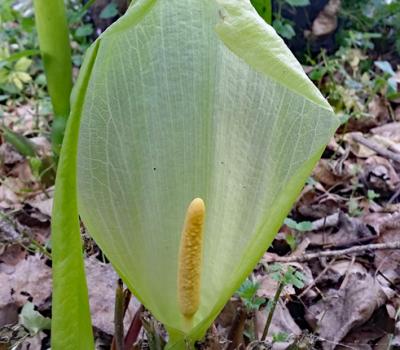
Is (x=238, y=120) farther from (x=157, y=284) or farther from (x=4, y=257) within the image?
(x=4, y=257)

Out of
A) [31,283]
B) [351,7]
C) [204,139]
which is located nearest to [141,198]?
[204,139]

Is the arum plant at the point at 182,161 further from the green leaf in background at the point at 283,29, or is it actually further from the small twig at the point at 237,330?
the green leaf in background at the point at 283,29

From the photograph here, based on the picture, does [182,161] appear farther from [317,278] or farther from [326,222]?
[326,222]

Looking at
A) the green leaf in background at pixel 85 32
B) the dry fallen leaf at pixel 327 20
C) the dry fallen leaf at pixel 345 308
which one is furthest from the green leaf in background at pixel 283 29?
the dry fallen leaf at pixel 345 308

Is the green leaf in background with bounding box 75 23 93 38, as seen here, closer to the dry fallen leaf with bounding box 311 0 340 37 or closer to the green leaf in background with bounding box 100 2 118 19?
the green leaf in background with bounding box 100 2 118 19

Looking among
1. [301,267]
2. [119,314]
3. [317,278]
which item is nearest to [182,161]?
[119,314]

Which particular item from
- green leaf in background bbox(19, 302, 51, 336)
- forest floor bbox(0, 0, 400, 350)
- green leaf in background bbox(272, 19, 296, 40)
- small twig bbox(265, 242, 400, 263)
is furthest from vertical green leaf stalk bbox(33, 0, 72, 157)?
green leaf in background bbox(272, 19, 296, 40)
